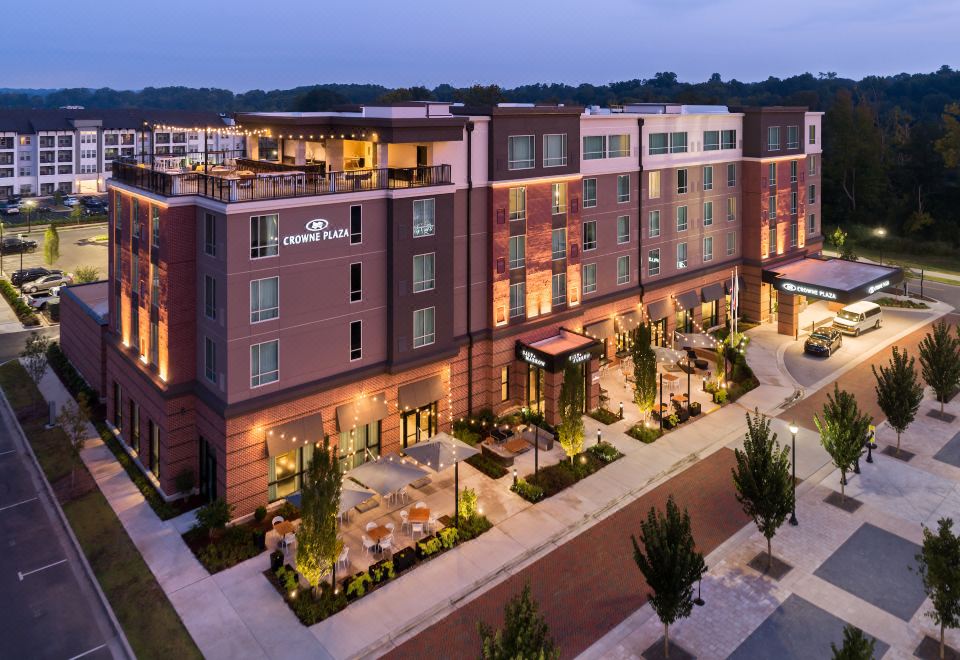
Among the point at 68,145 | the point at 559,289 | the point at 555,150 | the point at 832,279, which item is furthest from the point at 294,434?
the point at 68,145

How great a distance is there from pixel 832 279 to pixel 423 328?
34774mm

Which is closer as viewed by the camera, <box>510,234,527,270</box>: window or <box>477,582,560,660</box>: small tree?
<box>477,582,560,660</box>: small tree

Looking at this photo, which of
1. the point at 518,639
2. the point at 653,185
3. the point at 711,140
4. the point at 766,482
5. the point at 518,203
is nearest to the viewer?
the point at 518,639

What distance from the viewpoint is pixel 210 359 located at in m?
30.2

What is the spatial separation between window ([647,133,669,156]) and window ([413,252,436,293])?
70.3ft

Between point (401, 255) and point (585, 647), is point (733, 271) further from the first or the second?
point (585, 647)

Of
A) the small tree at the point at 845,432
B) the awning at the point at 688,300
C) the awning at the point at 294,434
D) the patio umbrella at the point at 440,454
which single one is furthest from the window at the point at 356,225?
the awning at the point at 688,300

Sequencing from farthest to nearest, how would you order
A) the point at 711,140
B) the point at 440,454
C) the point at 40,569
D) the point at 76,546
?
the point at 711,140 < the point at 440,454 < the point at 76,546 < the point at 40,569

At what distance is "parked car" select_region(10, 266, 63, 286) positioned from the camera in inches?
2813

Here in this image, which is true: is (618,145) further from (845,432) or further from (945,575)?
(945,575)

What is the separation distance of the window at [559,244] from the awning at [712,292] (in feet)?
55.6

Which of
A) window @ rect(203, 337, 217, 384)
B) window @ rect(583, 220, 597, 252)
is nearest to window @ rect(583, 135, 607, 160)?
window @ rect(583, 220, 597, 252)

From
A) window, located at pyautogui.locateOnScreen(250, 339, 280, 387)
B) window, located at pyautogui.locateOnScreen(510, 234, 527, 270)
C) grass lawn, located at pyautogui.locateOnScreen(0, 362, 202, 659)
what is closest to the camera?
grass lawn, located at pyautogui.locateOnScreen(0, 362, 202, 659)

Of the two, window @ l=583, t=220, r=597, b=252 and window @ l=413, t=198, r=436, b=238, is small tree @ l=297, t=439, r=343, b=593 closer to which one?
window @ l=413, t=198, r=436, b=238
